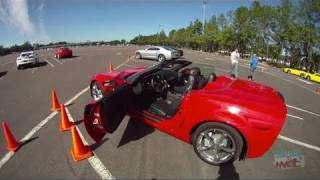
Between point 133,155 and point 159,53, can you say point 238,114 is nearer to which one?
point 133,155

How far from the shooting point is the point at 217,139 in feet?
14.5

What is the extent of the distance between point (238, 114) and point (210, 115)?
1.43ft

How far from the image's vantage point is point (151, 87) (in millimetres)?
6094

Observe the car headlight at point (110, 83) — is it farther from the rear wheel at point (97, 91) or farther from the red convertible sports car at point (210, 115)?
the red convertible sports car at point (210, 115)

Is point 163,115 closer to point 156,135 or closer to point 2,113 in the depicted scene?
point 156,135

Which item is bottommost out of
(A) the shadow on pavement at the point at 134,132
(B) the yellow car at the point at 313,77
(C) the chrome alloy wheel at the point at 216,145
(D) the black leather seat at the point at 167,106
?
(B) the yellow car at the point at 313,77

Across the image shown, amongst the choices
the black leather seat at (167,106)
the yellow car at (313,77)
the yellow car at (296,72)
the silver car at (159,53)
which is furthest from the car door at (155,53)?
the black leather seat at (167,106)

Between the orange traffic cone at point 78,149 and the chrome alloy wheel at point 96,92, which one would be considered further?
the chrome alloy wheel at point 96,92

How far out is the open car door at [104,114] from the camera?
449 cm

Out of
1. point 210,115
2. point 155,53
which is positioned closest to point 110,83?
point 210,115

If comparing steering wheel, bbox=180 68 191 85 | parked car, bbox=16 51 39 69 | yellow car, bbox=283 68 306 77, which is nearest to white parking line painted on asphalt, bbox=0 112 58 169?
steering wheel, bbox=180 68 191 85

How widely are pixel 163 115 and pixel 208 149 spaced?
3.61 feet

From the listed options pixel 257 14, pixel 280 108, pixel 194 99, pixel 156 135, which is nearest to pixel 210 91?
pixel 194 99
